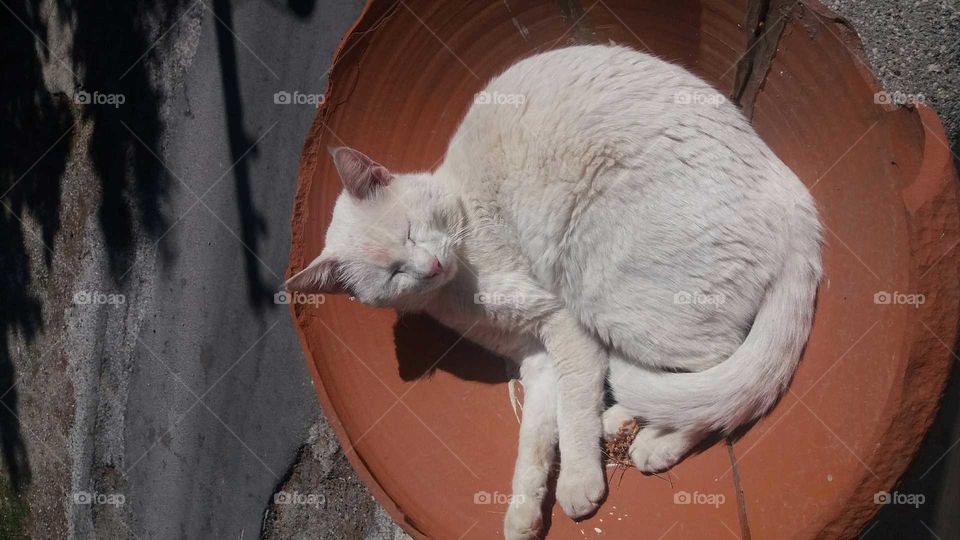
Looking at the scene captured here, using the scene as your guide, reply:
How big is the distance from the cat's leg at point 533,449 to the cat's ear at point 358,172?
73 centimetres

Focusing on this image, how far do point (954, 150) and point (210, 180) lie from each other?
3.02 meters

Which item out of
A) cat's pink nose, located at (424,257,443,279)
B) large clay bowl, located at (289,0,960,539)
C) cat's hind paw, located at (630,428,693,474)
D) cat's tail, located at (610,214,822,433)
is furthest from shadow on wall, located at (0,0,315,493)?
cat's tail, located at (610,214,822,433)

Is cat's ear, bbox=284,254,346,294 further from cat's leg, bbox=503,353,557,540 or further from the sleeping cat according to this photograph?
cat's leg, bbox=503,353,557,540

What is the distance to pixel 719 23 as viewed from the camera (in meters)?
1.70

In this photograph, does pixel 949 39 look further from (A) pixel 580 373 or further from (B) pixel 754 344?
(A) pixel 580 373

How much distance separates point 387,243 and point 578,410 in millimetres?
734

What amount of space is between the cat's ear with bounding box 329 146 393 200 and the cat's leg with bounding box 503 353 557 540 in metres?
0.73

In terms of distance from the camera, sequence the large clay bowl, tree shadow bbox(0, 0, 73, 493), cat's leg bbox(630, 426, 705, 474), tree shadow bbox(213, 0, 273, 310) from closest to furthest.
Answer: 1. the large clay bowl
2. cat's leg bbox(630, 426, 705, 474)
3. tree shadow bbox(213, 0, 273, 310)
4. tree shadow bbox(0, 0, 73, 493)

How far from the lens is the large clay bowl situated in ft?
4.16

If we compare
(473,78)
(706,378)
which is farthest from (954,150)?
(473,78)

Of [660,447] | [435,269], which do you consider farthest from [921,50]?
[435,269]

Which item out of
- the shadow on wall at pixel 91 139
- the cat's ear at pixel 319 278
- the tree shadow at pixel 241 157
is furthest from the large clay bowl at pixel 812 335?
the shadow on wall at pixel 91 139

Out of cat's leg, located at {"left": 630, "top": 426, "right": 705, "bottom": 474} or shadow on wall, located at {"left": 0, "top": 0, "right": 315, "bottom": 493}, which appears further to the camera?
shadow on wall, located at {"left": 0, "top": 0, "right": 315, "bottom": 493}

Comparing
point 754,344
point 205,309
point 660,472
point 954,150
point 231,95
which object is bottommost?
point 660,472
